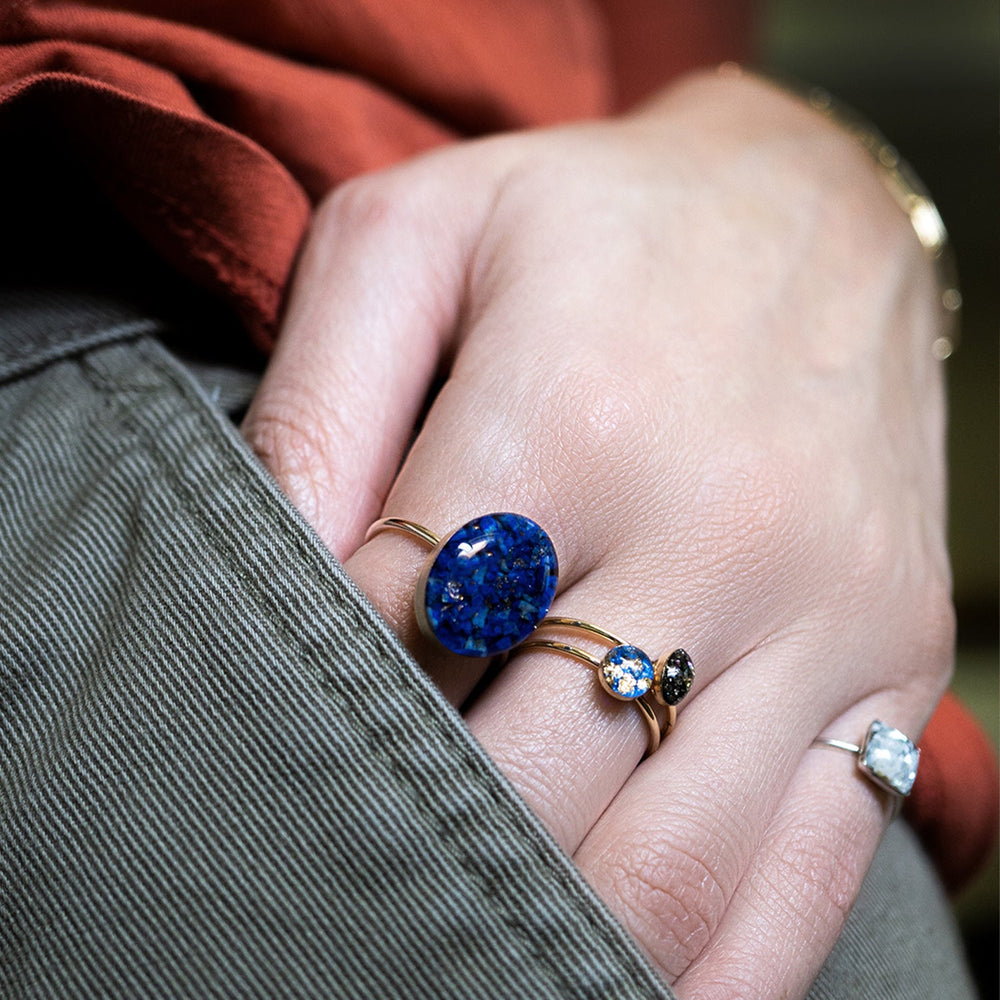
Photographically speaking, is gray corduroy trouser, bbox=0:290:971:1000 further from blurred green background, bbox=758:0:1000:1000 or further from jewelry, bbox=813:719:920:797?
blurred green background, bbox=758:0:1000:1000

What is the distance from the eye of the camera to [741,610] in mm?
592

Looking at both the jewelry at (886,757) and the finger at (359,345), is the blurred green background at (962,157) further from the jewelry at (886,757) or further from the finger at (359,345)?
the finger at (359,345)

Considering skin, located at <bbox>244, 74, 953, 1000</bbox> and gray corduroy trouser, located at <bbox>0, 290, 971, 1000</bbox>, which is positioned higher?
skin, located at <bbox>244, 74, 953, 1000</bbox>

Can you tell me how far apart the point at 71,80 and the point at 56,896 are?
19.2 inches

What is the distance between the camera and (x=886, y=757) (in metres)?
0.61

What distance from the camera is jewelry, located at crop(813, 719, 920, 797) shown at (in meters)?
0.61

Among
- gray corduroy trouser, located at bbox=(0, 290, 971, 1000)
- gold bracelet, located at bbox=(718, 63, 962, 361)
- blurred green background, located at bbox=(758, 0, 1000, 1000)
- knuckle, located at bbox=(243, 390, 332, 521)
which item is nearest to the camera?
gray corduroy trouser, located at bbox=(0, 290, 971, 1000)

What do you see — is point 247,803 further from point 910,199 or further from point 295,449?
point 910,199

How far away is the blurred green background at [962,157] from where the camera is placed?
161cm

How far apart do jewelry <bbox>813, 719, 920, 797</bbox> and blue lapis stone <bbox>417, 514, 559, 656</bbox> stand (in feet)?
0.83

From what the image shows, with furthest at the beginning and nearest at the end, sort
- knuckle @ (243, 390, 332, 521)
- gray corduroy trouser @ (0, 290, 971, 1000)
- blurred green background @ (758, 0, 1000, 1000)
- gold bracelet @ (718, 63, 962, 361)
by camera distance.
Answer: blurred green background @ (758, 0, 1000, 1000) → gold bracelet @ (718, 63, 962, 361) → knuckle @ (243, 390, 332, 521) → gray corduroy trouser @ (0, 290, 971, 1000)

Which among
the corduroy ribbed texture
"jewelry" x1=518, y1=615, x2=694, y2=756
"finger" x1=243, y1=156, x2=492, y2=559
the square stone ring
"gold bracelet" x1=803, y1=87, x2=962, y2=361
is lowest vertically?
the corduroy ribbed texture

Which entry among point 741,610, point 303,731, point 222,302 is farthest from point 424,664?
point 222,302

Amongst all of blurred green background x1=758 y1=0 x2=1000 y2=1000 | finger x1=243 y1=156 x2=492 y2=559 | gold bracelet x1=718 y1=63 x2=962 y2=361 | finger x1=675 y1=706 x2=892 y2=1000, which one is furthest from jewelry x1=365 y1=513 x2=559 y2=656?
blurred green background x1=758 y1=0 x2=1000 y2=1000
